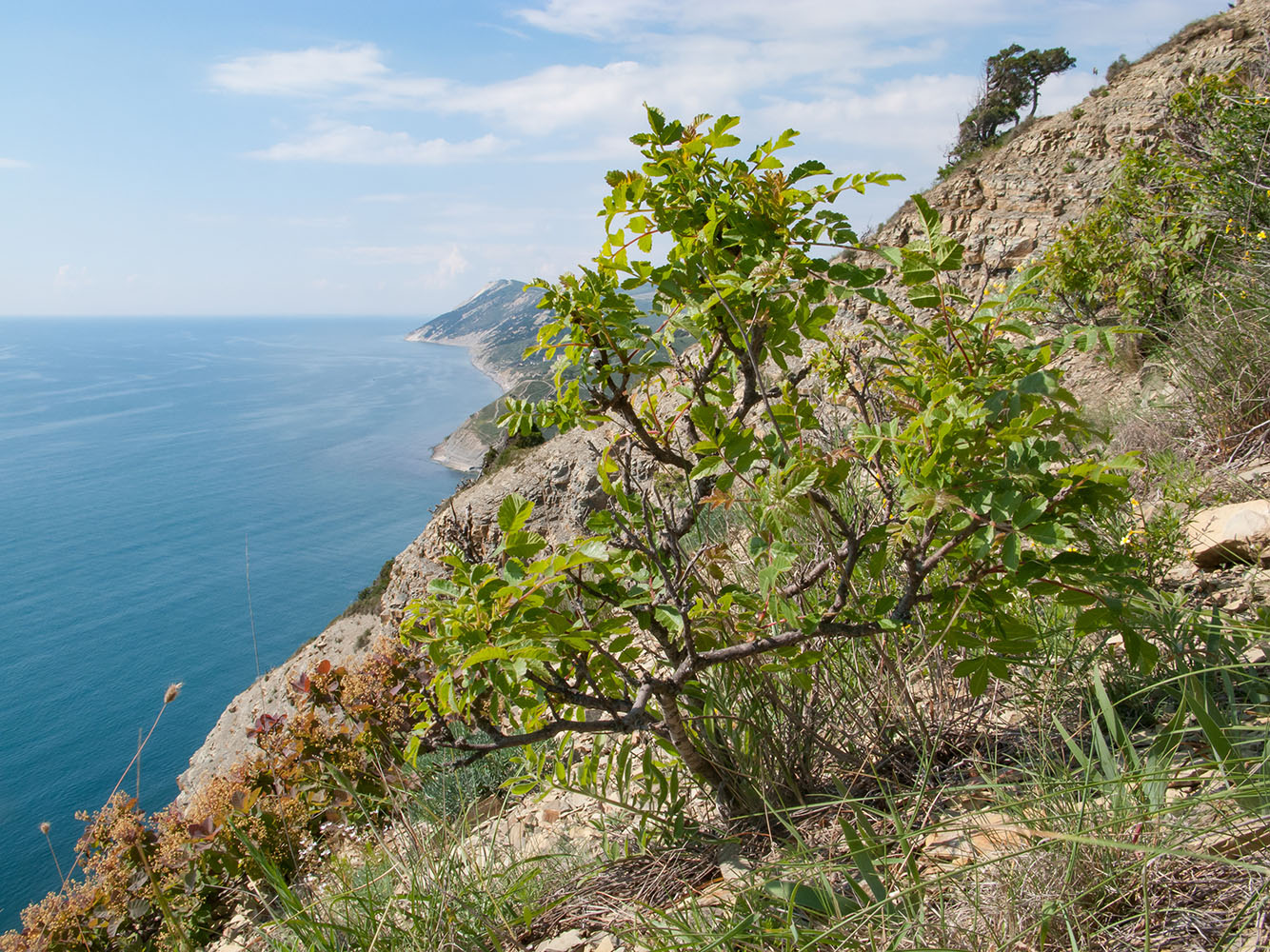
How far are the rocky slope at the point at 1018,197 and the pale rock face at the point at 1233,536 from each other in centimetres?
660

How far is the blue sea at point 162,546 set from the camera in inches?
1213

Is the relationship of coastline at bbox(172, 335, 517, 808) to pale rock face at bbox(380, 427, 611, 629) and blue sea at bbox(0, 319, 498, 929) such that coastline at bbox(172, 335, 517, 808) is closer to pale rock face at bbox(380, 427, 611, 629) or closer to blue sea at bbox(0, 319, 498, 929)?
pale rock face at bbox(380, 427, 611, 629)

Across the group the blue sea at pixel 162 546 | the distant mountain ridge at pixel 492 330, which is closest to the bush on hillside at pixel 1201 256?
the blue sea at pixel 162 546

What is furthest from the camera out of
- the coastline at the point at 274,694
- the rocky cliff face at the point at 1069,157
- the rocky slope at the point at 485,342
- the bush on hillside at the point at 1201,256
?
the rocky slope at the point at 485,342

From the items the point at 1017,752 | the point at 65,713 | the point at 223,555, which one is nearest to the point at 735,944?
the point at 1017,752

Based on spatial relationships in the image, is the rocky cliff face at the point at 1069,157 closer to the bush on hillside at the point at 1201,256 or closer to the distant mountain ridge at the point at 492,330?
the bush on hillside at the point at 1201,256

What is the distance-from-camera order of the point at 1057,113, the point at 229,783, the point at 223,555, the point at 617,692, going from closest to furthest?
the point at 617,692
the point at 229,783
the point at 1057,113
the point at 223,555

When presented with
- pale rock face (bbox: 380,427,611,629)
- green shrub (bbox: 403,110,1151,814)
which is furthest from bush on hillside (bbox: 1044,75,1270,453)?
pale rock face (bbox: 380,427,611,629)

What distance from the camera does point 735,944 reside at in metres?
1.55

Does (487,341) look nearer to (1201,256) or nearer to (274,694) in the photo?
(274,694)

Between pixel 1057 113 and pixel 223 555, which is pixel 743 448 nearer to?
pixel 1057 113

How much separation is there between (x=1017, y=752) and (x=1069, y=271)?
22.5 ft

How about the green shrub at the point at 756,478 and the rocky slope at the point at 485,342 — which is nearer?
the green shrub at the point at 756,478

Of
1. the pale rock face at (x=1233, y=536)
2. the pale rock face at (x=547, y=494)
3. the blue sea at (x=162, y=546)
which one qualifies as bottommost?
the blue sea at (x=162, y=546)
